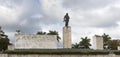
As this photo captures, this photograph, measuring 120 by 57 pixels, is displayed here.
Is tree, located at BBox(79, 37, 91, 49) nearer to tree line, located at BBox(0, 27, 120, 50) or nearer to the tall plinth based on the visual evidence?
tree line, located at BBox(0, 27, 120, 50)

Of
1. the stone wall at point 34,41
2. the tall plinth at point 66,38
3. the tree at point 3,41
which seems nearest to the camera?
the tall plinth at point 66,38

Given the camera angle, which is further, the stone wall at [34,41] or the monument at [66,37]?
the stone wall at [34,41]

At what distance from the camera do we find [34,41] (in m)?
27.4

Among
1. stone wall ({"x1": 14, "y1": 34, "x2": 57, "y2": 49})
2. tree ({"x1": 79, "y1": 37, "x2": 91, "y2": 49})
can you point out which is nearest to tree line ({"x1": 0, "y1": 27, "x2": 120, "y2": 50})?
tree ({"x1": 79, "y1": 37, "x2": 91, "y2": 49})

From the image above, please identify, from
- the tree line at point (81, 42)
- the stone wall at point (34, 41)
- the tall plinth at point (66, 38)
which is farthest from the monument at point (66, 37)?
the tree line at point (81, 42)

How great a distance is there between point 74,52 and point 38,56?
10.4ft

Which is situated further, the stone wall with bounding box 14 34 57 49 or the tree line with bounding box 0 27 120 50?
the tree line with bounding box 0 27 120 50

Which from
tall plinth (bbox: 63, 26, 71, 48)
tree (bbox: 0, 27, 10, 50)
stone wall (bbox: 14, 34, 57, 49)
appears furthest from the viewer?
tree (bbox: 0, 27, 10, 50)

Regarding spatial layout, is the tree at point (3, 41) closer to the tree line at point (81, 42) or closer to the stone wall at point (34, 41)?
the tree line at point (81, 42)

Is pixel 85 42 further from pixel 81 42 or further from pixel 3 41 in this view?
pixel 3 41

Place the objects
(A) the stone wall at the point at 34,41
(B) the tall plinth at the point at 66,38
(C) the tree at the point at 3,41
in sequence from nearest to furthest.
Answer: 1. (B) the tall plinth at the point at 66,38
2. (A) the stone wall at the point at 34,41
3. (C) the tree at the point at 3,41

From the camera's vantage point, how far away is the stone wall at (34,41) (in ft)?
89.5

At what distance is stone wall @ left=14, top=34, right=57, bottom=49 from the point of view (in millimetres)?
27281

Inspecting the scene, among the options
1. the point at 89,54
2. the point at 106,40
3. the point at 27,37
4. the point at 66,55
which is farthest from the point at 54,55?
the point at 106,40
